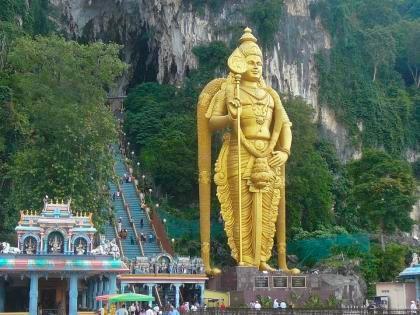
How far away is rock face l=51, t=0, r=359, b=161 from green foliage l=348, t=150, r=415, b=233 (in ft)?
27.1

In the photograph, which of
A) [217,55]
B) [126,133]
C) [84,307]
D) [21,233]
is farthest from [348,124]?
[21,233]

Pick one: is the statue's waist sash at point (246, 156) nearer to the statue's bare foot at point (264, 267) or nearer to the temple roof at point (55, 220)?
the statue's bare foot at point (264, 267)

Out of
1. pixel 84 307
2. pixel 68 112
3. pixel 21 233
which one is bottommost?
pixel 84 307

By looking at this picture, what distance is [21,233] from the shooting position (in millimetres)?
20172

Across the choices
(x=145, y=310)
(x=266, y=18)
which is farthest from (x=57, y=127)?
(x=266, y=18)

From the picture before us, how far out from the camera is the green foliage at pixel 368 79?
41969 mm

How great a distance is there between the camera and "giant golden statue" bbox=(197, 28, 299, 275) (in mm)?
25422

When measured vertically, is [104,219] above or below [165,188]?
below

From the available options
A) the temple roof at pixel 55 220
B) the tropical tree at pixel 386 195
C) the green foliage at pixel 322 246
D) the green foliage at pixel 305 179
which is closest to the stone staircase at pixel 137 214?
the green foliage at pixel 322 246

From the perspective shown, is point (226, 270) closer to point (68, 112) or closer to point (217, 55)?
point (68, 112)

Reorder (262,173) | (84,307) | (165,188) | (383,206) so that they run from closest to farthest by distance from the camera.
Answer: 1. (84,307)
2. (262,173)
3. (383,206)
4. (165,188)

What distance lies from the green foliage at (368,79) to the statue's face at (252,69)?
49.5 feet

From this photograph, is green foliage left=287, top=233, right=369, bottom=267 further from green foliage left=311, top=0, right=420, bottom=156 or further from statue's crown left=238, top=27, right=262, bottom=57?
green foliage left=311, top=0, right=420, bottom=156

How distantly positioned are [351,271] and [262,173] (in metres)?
4.40
